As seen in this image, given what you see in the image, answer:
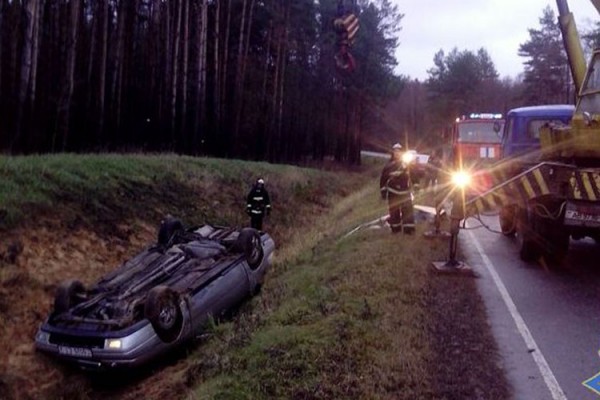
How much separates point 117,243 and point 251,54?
31.1 meters

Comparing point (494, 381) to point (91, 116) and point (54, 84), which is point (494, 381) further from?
point (54, 84)

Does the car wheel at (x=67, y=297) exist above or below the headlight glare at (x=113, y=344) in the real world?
above

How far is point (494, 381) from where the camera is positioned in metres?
5.59

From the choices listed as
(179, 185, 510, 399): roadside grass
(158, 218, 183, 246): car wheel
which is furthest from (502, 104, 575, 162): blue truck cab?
(158, 218, 183, 246): car wheel

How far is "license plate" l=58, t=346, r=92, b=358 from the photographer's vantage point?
26.0ft

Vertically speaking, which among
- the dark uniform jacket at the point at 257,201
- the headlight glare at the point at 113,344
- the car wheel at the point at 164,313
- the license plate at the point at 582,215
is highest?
the license plate at the point at 582,215

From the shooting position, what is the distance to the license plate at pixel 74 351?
26.0 feet

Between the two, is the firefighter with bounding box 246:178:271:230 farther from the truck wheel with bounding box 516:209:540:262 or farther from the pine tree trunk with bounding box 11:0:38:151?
the pine tree trunk with bounding box 11:0:38:151

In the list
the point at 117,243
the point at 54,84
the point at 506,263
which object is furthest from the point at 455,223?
the point at 54,84

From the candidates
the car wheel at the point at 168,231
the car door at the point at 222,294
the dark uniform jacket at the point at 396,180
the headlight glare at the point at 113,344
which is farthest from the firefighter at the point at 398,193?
the headlight glare at the point at 113,344

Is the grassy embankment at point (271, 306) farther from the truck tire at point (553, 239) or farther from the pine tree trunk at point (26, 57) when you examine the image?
the pine tree trunk at point (26, 57)

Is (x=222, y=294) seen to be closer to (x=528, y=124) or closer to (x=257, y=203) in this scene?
(x=257, y=203)

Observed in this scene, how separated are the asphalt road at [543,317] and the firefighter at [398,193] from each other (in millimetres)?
1238

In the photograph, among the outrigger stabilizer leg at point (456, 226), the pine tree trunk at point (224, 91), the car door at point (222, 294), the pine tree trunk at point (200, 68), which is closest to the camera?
the car door at point (222, 294)
